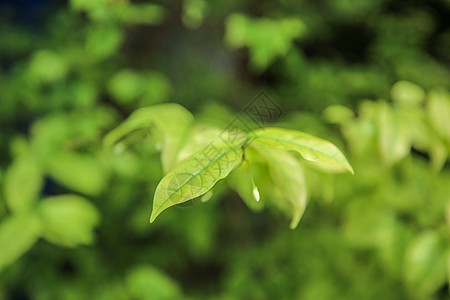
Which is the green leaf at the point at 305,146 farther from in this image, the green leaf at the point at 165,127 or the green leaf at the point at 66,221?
the green leaf at the point at 66,221

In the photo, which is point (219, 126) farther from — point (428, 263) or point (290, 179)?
point (428, 263)

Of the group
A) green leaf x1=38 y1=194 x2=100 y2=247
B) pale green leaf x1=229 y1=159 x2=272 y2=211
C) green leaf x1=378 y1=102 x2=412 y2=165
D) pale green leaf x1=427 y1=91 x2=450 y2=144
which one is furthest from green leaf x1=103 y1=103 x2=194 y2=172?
pale green leaf x1=427 y1=91 x2=450 y2=144

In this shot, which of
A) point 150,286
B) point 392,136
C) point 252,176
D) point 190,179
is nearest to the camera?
point 190,179

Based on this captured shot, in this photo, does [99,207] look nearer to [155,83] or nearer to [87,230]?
[155,83]

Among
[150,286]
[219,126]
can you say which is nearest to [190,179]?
[219,126]

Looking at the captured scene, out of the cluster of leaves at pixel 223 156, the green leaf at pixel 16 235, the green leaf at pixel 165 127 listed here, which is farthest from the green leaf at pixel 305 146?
the green leaf at pixel 16 235

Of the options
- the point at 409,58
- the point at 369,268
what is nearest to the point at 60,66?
the point at 369,268

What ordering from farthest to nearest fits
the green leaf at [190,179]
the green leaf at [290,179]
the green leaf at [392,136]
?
the green leaf at [392,136] < the green leaf at [290,179] < the green leaf at [190,179]
